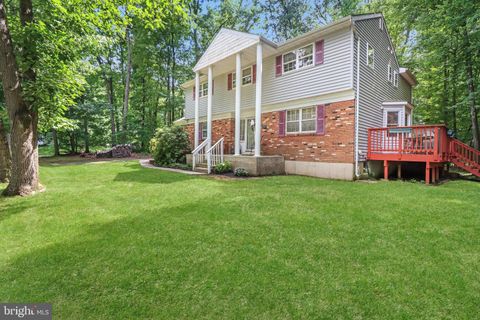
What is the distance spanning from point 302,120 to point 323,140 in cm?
133

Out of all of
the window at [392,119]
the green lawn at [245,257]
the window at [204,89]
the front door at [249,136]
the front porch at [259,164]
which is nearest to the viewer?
the green lawn at [245,257]

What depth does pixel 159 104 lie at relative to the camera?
27.1 m

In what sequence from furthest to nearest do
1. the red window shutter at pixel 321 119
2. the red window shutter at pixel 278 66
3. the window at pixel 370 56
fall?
1. the red window shutter at pixel 278 66
2. the window at pixel 370 56
3. the red window shutter at pixel 321 119

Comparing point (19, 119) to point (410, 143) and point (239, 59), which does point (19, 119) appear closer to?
point (239, 59)

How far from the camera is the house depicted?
9.20 meters

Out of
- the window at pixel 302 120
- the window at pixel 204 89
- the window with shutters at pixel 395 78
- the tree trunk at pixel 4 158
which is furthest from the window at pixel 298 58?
the tree trunk at pixel 4 158

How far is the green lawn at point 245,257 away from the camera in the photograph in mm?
2330

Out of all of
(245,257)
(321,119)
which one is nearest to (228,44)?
(321,119)

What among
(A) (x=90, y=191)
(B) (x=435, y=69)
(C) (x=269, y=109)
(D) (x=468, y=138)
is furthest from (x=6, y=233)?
(D) (x=468, y=138)

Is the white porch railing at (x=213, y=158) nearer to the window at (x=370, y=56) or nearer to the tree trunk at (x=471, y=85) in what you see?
the window at (x=370, y=56)

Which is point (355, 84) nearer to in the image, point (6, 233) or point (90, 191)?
point (90, 191)

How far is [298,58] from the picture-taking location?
1065cm

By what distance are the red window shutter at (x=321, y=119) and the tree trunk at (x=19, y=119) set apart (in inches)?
354

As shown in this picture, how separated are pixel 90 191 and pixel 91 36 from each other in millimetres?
4419
